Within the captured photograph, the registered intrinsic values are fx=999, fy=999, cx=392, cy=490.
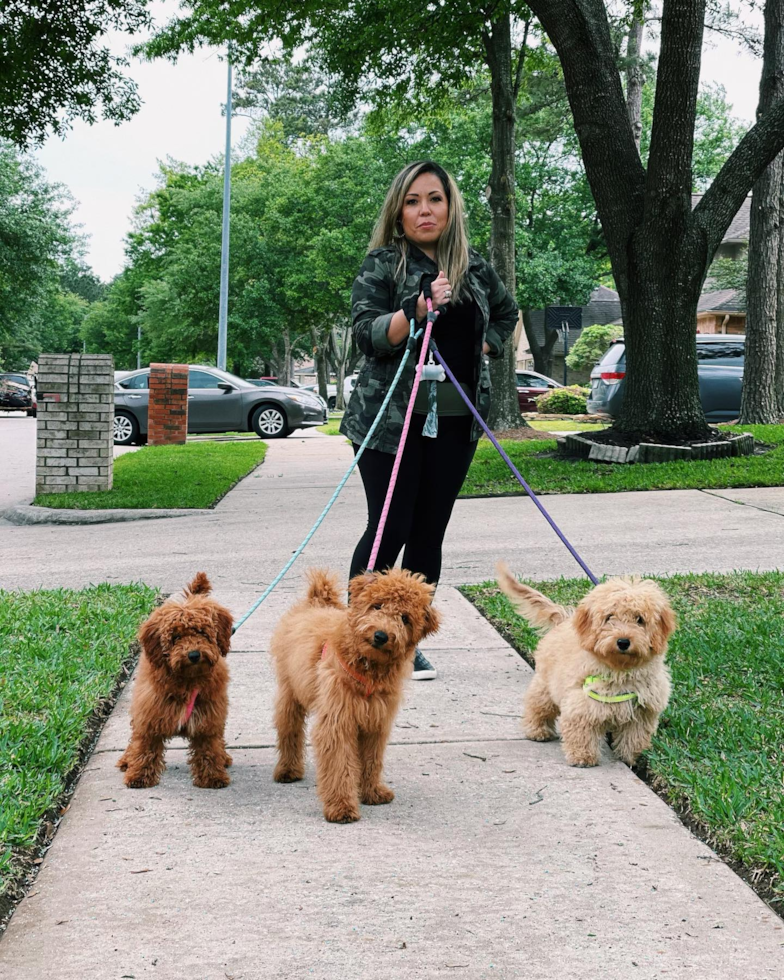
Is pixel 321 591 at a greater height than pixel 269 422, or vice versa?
pixel 269 422

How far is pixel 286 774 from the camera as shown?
3.77 metres

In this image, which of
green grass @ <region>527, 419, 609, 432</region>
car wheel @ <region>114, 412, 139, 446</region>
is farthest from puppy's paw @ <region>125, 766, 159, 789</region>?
car wheel @ <region>114, 412, 139, 446</region>

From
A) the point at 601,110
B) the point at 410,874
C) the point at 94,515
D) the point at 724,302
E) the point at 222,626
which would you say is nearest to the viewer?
the point at 410,874

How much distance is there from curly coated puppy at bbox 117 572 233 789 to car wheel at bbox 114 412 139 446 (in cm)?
1972

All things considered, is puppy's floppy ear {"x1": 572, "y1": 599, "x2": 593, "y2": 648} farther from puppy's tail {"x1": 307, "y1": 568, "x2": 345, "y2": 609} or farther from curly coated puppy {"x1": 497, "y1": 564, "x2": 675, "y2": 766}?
puppy's tail {"x1": 307, "y1": 568, "x2": 345, "y2": 609}

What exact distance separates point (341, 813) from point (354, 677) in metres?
0.47

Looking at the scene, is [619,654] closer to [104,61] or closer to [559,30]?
[559,30]

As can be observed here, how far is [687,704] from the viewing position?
172 inches

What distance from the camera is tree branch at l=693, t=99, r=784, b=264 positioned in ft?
39.9

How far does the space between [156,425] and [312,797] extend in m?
18.6

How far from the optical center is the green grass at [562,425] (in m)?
23.2

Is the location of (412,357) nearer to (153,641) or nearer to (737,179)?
(153,641)

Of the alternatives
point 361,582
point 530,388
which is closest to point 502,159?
point 530,388

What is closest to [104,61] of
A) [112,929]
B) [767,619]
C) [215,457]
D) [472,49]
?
[215,457]
